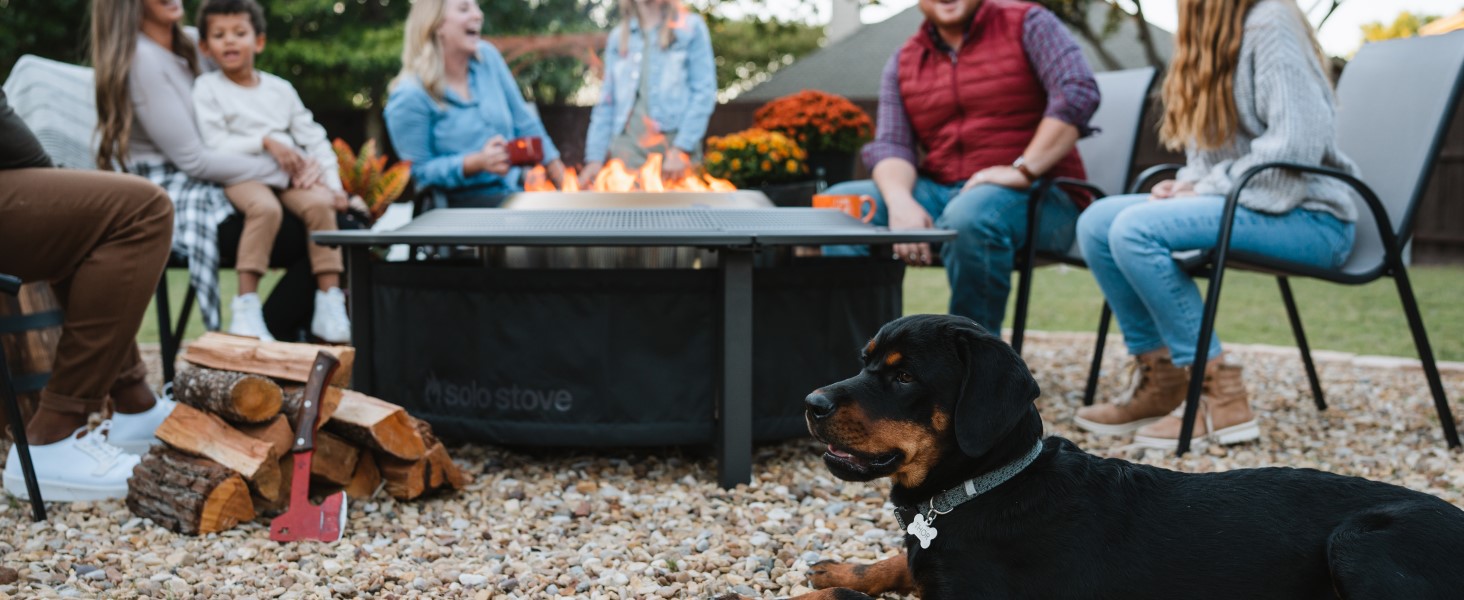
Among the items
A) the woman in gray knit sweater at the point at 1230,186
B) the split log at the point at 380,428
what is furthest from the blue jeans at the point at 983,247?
the split log at the point at 380,428

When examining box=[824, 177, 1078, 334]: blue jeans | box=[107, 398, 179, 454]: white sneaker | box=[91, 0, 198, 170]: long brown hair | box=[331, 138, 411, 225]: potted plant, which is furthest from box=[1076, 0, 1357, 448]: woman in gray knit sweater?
box=[331, 138, 411, 225]: potted plant

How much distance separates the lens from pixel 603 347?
3217 mm

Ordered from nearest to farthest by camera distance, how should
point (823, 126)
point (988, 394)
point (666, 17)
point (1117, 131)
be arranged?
point (988, 394) → point (1117, 131) → point (666, 17) → point (823, 126)

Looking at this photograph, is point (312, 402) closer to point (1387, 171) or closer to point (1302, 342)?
point (1387, 171)

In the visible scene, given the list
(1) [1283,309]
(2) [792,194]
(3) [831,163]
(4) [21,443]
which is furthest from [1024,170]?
(1) [1283,309]

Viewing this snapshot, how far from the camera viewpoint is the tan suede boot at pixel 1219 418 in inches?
141

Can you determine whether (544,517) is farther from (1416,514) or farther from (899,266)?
(1416,514)

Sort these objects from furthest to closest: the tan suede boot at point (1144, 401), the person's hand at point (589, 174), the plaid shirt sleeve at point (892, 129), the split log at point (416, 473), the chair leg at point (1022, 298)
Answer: the person's hand at point (589, 174)
the plaid shirt sleeve at point (892, 129)
the chair leg at point (1022, 298)
the tan suede boot at point (1144, 401)
the split log at point (416, 473)

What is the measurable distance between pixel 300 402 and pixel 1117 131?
3408mm

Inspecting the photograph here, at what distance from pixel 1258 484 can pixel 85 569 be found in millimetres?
2440

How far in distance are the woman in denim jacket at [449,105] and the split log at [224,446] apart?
2.04m

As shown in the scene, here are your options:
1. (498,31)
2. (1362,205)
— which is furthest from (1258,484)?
(498,31)

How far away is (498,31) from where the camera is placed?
1922cm

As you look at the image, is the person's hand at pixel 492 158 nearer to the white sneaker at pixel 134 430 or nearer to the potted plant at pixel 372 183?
the potted plant at pixel 372 183
